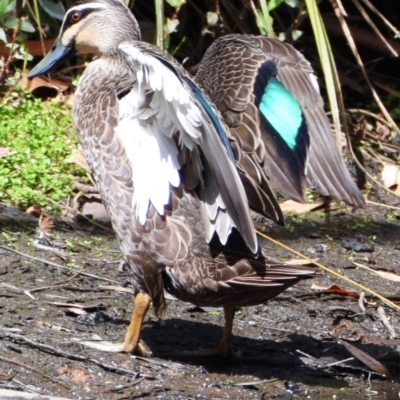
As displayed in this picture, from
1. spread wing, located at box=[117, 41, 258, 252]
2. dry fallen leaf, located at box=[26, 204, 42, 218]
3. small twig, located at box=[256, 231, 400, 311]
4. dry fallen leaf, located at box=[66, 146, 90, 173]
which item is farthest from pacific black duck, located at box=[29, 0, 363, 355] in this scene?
dry fallen leaf, located at box=[66, 146, 90, 173]

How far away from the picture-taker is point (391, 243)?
5945 mm

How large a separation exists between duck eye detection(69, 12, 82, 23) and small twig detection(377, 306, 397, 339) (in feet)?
6.81

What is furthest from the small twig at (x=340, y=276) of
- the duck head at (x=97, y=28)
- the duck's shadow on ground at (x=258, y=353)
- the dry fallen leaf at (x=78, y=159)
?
the duck head at (x=97, y=28)

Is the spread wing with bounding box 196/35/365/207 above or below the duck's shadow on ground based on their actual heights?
above

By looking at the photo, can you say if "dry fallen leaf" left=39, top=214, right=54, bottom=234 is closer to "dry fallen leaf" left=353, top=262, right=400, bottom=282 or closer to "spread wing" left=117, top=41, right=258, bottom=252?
"spread wing" left=117, top=41, right=258, bottom=252

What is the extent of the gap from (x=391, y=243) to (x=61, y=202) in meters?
1.92

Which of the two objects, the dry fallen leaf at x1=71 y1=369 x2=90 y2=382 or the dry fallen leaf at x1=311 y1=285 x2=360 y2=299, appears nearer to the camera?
the dry fallen leaf at x1=71 y1=369 x2=90 y2=382

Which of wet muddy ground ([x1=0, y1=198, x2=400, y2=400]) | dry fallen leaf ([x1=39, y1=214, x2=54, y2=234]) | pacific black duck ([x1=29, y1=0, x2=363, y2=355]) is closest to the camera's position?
pacific black duck ([x1=29, y1=0, x2=363, y2=355])

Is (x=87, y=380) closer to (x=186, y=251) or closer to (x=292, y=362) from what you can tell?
(x=186, y=251)

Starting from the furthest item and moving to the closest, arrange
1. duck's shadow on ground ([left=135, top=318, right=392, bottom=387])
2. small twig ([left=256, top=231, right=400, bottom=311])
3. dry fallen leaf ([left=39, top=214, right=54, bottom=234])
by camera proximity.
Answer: dry fallen leaf ([left=39, top=214, right=54, bottom=234]) < small twig ([left=256, top=231, right=400, bottom=311]) < duck's shadow on ground ([left=135, top=318, right=392, bottom=387])

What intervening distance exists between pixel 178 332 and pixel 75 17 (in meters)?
1.61

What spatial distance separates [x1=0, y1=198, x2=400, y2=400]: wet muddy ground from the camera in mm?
4074

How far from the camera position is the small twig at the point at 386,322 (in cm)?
495

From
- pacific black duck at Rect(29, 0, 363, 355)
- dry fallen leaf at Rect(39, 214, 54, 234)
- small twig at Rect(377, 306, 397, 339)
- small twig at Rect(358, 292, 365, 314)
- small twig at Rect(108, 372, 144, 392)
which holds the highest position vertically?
pacific black duck at Rect(29, 0, 363, 355)
